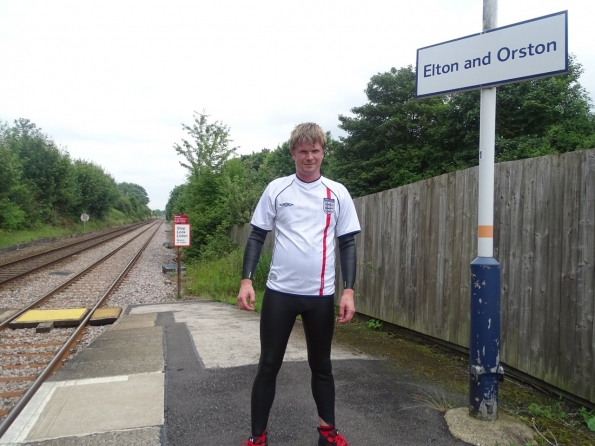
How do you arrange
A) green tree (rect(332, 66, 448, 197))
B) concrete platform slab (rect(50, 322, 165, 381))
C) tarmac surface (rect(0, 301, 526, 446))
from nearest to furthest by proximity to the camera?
tarmac surface (rect(0, 301, 526, 446)) → concrete platform slab (rect(50, 322, 165, 381)) → green tree (rect(332, 66, 448, 197))

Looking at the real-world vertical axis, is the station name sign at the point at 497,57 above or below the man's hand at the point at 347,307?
above

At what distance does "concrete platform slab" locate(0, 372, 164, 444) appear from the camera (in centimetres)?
299

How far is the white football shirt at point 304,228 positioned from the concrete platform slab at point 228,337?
7.00ft

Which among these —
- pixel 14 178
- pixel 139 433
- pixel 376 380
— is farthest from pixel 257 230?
pixel 14 178

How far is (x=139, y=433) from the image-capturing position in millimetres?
2914

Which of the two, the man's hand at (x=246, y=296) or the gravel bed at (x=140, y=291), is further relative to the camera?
the gravel bed at (x=140, y=291)

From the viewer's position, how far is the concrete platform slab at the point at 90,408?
2.99m

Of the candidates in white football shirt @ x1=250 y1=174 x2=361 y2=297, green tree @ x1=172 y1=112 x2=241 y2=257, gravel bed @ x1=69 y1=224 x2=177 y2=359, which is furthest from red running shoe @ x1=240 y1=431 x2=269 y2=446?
green tree @ x1=172 y1=112 x2=241 y2=257

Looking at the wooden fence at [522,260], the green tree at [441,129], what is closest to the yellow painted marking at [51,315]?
the wooden fence at [522,260]

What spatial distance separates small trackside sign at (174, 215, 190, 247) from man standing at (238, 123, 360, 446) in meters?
9.10

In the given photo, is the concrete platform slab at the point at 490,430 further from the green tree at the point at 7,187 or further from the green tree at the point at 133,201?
the green tree at the point at 133,201

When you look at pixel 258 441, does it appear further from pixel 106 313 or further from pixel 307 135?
pixel 106 313

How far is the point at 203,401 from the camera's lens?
3.45 m

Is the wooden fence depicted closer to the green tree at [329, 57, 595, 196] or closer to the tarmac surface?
the tarmac surface
